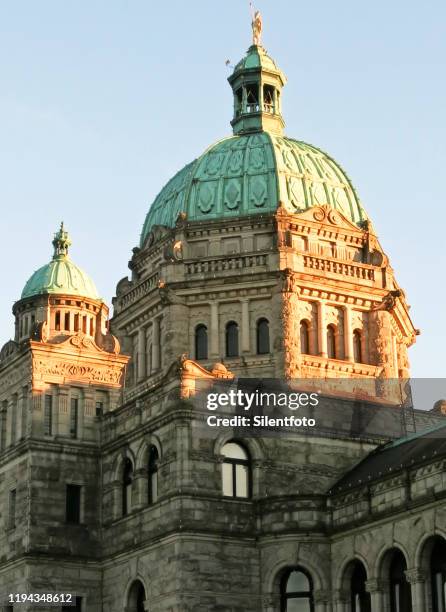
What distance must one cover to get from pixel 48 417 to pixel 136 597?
904 cm

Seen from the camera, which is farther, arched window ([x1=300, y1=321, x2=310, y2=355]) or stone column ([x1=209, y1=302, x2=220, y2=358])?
arched window ([x1=300, y1=321, x2=310, y2=355])

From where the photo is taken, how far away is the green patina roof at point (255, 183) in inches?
2918

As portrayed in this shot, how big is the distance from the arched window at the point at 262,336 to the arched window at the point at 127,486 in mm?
14884

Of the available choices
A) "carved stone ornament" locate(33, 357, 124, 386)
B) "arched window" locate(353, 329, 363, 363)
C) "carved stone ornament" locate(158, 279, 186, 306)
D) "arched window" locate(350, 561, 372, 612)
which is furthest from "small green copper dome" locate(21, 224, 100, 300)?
"arched window" locate(350, 561, 372, 612)

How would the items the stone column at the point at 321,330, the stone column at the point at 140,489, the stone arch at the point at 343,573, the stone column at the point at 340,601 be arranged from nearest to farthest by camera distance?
1. the stone column at the point at 340,601
2. the stone arch at the point at 343,573
3. the stone column at the point at 140,489
4. the stone column at the point at 321,330

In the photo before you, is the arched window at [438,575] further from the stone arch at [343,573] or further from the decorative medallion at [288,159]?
the decorative medallion at [288,159]

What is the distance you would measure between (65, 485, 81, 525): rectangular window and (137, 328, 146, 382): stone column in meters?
15.6

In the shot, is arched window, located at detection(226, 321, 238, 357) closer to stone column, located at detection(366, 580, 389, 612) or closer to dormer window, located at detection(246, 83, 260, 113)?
dormer window, located at detection(246, 83, 260, 113)

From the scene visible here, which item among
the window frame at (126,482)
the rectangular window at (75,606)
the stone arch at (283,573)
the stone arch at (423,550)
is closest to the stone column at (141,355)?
the window frame at (126,482)

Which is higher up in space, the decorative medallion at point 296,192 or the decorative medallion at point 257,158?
the decorative medallion at point 257,158

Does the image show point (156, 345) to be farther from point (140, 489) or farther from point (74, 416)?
point (140, 489)

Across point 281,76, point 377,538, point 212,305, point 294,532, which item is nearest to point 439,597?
point 377,538

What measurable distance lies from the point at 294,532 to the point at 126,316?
26482 mm

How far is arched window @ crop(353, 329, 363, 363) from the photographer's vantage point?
237 ft
